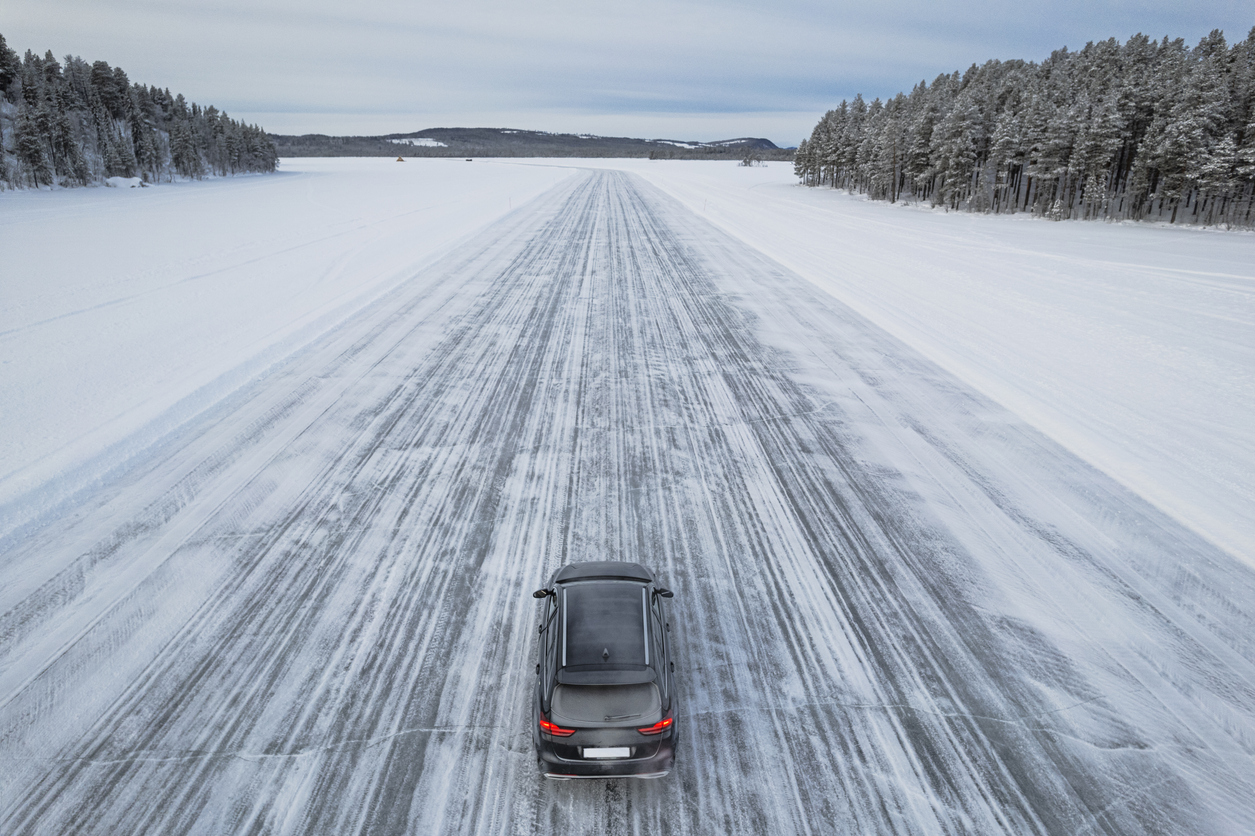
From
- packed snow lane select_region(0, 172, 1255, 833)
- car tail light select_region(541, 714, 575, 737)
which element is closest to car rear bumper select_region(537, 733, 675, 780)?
car tail light select_region(541, 714, 575, 737)

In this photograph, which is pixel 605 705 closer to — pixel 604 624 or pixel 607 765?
pixel 607 765

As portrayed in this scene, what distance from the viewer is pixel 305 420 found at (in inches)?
364

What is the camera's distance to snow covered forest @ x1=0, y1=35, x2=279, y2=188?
186ft

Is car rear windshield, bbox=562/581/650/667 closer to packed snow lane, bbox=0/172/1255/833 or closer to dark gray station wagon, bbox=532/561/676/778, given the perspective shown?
dark gray station wagon, bbox=532/561/676/778

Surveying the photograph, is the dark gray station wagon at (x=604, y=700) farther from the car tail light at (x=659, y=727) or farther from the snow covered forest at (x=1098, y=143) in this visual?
the snow covered forest at (x=1098, y=143)

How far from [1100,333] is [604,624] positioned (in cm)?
1536

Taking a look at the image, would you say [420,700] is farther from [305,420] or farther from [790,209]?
[790,209]

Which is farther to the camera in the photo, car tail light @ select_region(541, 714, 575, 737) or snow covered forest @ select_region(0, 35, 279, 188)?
snow covered forest @ select_region(0, 35, 279, 188)

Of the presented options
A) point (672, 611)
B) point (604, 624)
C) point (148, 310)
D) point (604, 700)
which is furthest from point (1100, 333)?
point (148, 310)

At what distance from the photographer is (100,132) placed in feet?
246

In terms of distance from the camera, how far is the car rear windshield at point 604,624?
3.90 meters

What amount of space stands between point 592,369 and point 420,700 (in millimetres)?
7310

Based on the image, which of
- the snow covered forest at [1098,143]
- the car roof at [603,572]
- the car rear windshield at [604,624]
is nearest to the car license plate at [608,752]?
the car rear windshield at [604,624]

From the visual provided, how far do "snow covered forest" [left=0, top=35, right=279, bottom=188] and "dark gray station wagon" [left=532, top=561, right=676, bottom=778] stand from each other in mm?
74311
